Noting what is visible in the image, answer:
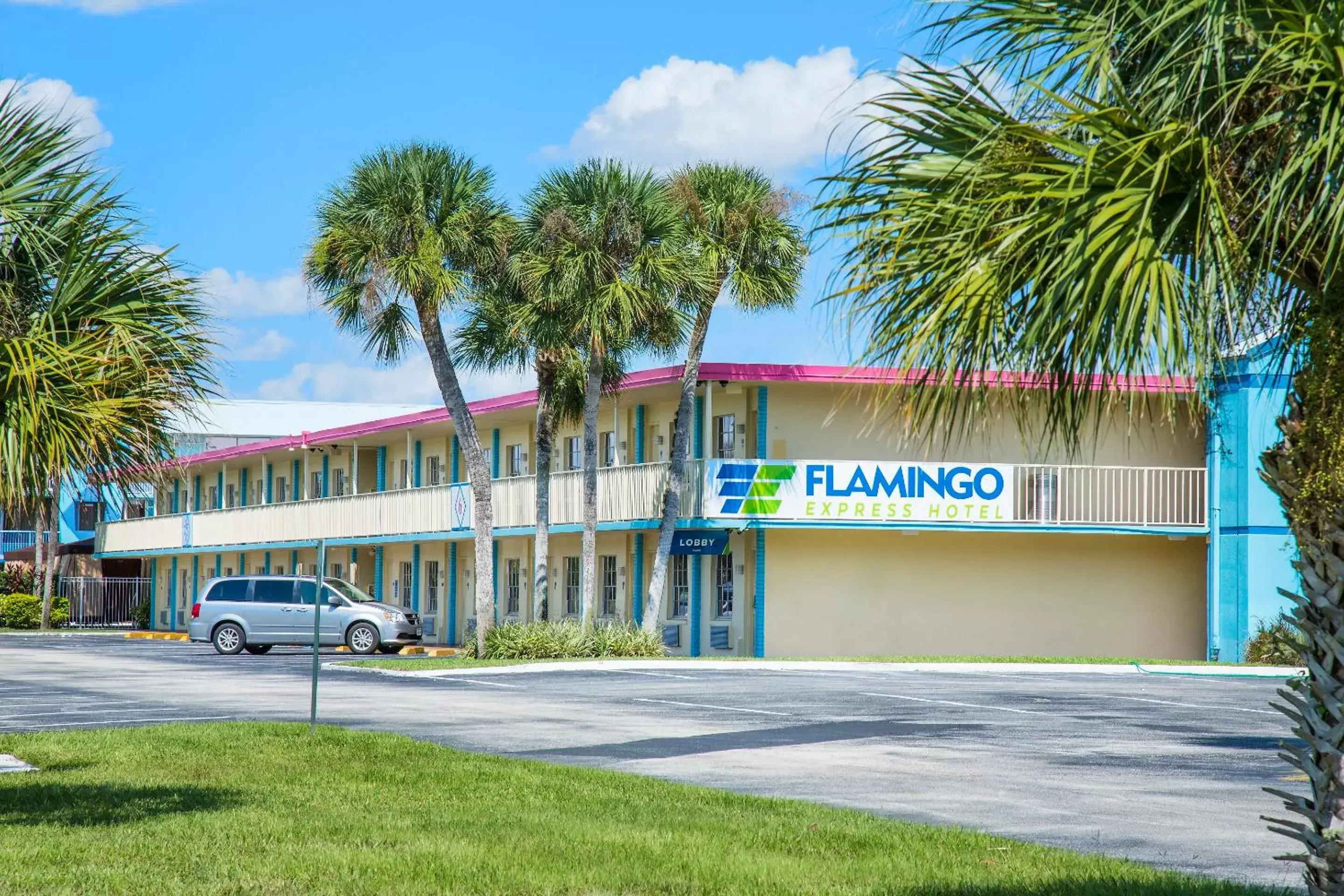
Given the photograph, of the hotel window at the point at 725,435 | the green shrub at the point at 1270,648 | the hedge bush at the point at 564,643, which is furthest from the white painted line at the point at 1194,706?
the hotel window at the point at 725,435

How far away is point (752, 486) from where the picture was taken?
110 ft

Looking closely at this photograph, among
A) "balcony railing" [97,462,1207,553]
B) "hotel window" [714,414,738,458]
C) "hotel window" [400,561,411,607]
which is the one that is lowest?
"hotel window" [400,561,411,607]

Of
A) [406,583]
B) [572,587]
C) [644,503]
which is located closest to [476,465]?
[644,503]

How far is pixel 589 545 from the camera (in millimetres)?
33500

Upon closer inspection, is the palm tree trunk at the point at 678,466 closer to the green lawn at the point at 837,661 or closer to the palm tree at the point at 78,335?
the green lawn at the point at 837,661

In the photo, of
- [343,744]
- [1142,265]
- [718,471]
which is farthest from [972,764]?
[718,471]

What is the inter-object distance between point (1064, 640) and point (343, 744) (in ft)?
80.1

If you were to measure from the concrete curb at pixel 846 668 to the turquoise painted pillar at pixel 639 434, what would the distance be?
8883 millimetres

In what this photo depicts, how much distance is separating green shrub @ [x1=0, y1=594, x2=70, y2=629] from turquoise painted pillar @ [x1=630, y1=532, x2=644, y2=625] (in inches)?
1129

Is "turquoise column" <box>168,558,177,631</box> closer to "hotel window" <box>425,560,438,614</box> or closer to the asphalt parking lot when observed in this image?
"hotel window" <box>425,560,438,614</box>

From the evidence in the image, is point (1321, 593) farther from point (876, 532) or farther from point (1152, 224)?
point (876, 532)

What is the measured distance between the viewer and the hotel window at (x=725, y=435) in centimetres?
3616

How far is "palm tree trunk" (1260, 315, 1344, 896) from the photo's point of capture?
514cm

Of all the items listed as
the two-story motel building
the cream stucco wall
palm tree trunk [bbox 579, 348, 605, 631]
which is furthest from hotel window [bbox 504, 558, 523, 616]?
the cream stucco wall
